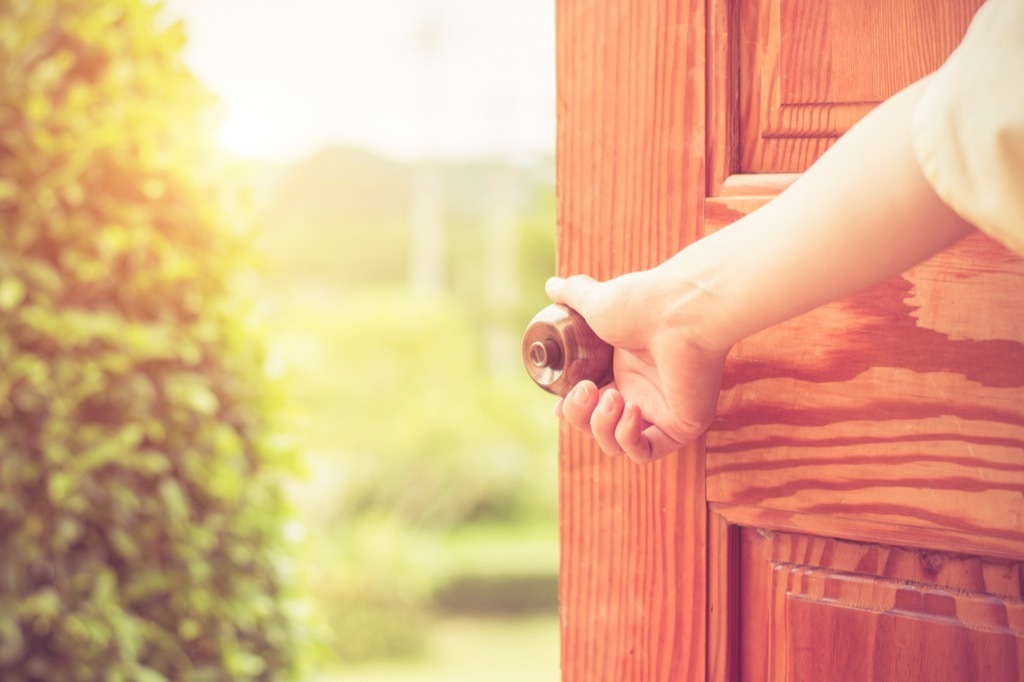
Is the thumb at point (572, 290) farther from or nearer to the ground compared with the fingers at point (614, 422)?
farther from the ground

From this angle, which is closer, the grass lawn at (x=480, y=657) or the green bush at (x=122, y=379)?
the green bush at (x=122, y=379)

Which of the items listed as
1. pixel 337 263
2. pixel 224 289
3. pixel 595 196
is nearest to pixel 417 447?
pixel 337 263

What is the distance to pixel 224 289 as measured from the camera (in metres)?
1.90

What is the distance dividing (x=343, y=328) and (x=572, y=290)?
22.7ft

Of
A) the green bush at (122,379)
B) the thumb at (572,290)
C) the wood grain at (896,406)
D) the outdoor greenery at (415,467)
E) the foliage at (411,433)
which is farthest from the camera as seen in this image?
the foliage at (411,433)

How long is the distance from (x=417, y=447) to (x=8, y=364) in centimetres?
563

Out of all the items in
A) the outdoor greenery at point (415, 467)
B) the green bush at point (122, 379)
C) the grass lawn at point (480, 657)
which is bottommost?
the grass lawn at point (480, 657)

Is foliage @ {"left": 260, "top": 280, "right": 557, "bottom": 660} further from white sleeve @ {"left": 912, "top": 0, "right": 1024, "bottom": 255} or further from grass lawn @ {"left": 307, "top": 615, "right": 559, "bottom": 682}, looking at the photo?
white sleeve @ {"left": 912, "top": 0, "right": 1024, "bottom": 255}

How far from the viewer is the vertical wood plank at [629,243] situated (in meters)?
0.77

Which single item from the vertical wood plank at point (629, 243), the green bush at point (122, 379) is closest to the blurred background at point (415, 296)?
the green bush at point (122, 379)

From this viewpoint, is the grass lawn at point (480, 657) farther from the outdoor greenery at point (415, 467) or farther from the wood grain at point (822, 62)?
the wood grain at point (822, 62)

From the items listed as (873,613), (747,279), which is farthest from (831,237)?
(873,613)

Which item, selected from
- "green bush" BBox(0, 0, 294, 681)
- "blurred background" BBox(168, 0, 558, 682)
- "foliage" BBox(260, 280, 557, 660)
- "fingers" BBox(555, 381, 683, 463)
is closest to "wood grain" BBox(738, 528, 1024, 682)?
"fingers" BBox(555, 381, 683, 463)

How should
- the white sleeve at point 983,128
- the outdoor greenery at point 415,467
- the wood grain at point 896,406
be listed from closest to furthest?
the white sleeve at point 983,128 < the wood grain at point 896,406 < the outdoor greenery at point 415,467
